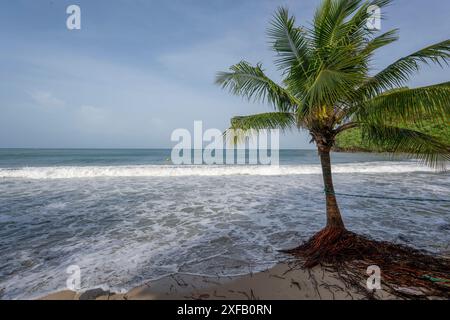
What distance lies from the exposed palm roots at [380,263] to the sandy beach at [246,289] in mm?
196

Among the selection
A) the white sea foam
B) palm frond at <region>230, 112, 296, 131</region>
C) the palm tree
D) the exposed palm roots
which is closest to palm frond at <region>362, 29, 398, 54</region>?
the palm tree

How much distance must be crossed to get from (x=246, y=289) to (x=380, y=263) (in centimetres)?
225

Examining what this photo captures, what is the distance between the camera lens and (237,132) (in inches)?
200

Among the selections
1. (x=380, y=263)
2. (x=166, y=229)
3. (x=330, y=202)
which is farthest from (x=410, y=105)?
(x=166, y=229)

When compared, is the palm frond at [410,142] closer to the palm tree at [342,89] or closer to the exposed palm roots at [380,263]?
the palm tree at [342,89]

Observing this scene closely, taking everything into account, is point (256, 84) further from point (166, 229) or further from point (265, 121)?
point (166, 229)

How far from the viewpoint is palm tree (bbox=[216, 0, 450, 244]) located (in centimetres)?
311

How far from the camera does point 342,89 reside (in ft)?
9.71

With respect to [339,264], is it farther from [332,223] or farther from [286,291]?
[286,291]

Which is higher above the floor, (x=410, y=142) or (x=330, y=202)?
(x=410, y=142)

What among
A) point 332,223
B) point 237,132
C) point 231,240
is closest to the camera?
point 332,223
